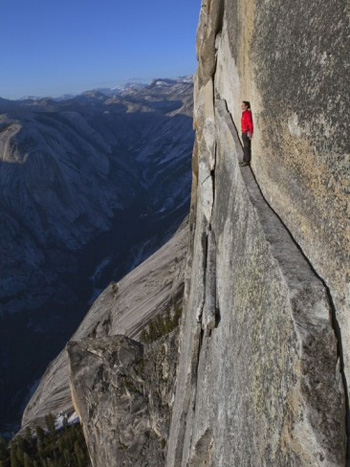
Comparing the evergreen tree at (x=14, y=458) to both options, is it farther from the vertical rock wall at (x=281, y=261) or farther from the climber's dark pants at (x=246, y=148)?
the climber's dark pants at (x=246, y=148)

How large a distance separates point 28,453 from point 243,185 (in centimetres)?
3362

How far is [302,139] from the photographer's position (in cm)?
727

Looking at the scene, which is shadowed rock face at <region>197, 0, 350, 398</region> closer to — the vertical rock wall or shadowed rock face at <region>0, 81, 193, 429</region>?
the vertical rock wall

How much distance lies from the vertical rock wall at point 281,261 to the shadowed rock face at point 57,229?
69848 millimetres

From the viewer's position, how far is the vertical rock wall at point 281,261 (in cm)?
591

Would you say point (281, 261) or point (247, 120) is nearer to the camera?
point (281, 261)

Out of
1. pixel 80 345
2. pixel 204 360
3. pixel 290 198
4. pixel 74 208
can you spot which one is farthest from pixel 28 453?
pixel 74 208

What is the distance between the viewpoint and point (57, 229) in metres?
126

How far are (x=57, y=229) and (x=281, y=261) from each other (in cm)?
12556

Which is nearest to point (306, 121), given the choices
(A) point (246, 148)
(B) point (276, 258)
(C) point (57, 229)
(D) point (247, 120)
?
(B) point (276, 258)

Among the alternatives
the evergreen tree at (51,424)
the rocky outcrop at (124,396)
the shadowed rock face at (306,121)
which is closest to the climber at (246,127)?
the shadowed rock face at (306,121)

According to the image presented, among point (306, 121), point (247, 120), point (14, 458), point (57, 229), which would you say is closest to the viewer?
point (306, 121)

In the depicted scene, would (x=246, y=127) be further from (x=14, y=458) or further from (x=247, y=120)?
(x=14, y=458)

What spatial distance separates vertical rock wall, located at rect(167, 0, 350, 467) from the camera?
5910 mm
